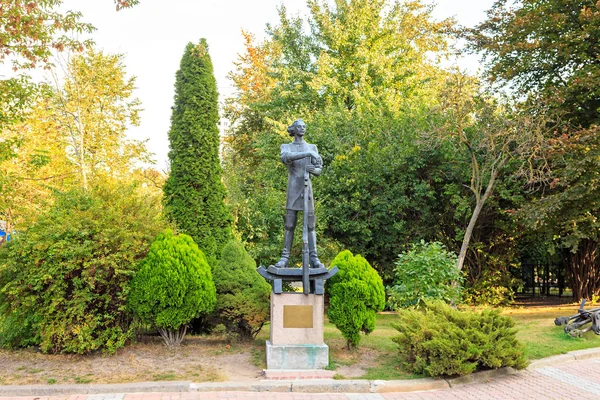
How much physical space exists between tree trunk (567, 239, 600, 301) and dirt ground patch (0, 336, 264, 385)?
12.8 meters

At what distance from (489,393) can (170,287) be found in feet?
16.0

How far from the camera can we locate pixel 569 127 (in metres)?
13.5

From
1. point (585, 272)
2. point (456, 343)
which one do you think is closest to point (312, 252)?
point (456, 343)

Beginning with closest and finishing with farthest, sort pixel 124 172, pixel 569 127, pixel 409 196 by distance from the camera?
pixel 569 127 → pixel 409 196 → pixel 124 172

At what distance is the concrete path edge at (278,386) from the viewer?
6230mm

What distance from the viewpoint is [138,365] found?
7453 mm

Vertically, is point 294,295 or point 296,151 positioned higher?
point 296,151

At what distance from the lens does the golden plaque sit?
7668 mm

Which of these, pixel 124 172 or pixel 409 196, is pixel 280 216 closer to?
pixel 409 196

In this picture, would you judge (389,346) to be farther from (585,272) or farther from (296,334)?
(585,272)

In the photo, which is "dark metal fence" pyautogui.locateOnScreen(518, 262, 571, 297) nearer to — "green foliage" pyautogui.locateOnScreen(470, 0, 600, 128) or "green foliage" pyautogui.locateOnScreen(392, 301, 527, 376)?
"green foliage" pyautogui.locateOnScreen(470, 0, 600, 128)

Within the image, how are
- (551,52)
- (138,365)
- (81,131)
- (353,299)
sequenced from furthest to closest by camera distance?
(81,131) → (551,52) → (353,299) → (138,365)

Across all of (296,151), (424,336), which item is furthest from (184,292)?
(424,336)

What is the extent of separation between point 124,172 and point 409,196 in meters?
13.5
